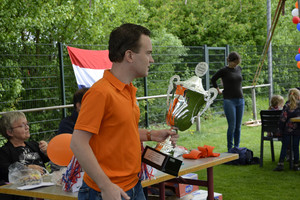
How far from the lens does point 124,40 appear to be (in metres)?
2.08

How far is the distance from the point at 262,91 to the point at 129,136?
1297cm

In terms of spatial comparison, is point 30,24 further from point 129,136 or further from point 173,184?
point 129,136

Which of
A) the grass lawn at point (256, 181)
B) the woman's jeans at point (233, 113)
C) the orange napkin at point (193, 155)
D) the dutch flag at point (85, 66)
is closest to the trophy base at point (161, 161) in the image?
the orange napkin at point (193, 155)

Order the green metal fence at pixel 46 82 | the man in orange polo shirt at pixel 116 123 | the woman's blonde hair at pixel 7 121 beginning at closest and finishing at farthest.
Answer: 1. the man in orange polo shirt at pixel 116 123
2. the woman's blonde hair at pixel 7 121
3. the green metal fence at pixel 46 82

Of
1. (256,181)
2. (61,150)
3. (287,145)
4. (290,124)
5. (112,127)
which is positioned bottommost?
(256,181)

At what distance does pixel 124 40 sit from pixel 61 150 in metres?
1.42

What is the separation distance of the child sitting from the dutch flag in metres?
3.43

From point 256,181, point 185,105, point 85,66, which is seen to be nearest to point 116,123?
point 185,105

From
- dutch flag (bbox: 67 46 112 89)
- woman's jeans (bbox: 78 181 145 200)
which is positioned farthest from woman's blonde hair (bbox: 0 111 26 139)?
dutch flag (bbox: 67 46 112 89)

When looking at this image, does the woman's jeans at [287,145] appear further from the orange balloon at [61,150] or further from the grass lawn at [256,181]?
the orange balloon at [61,150]

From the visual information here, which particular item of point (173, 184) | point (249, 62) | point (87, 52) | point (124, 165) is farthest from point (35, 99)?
point (249, 62)

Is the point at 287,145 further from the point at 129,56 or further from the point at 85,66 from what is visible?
the point at 129,56

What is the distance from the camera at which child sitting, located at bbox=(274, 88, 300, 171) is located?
640 centimetres

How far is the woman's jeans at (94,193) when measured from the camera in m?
2.09
